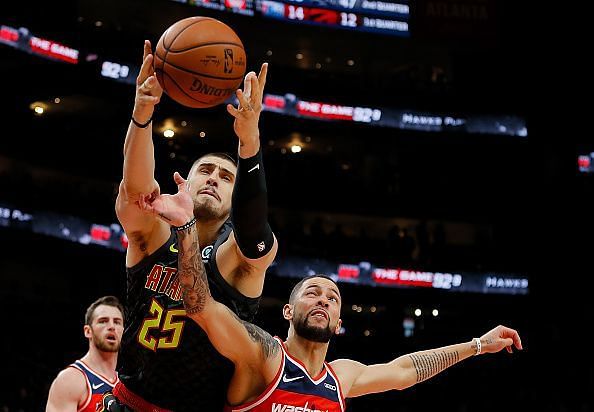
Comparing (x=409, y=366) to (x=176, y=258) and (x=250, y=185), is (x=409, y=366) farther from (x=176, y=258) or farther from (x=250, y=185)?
(x=250, y=185)

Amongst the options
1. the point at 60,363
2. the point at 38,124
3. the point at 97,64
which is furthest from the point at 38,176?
the point at 60,363

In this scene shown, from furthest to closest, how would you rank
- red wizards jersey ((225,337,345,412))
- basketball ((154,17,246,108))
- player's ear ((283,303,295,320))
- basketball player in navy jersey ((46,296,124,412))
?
basketball player in navy jersey ((46,296,124,412))
player's ear ((283,303,295,320))
red wizards jersey ((225,337,345,412))
basketball ((154,17,246,108))

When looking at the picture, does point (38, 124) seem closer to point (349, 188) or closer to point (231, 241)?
point (349, 188)

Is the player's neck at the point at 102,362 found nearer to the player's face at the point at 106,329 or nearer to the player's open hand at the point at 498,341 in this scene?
the player's face at the point at 106,329

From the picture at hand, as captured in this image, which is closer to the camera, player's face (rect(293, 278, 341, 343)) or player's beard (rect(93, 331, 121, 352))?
player's face (rect(293, 278, 341, 343))

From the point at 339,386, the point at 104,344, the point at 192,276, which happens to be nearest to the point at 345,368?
the point at 339,386

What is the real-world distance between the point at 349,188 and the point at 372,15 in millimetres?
4981

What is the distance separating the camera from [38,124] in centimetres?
2041

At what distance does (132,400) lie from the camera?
13.2 feet

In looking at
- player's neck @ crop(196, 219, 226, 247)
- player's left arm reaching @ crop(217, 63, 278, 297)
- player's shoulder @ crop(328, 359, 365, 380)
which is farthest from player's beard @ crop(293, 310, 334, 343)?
player's left arm reaching @ crop(217, 63, 278, 297)

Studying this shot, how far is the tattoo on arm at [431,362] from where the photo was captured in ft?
18.3

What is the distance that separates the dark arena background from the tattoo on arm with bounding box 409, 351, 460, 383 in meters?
12.0

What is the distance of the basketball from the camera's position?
152 inches

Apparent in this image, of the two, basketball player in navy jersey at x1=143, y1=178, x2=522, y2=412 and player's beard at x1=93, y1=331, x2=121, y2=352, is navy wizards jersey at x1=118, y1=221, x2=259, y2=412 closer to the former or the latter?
basketball player in navy jersey at x1=143, y1=178, x2=522, y2=412
